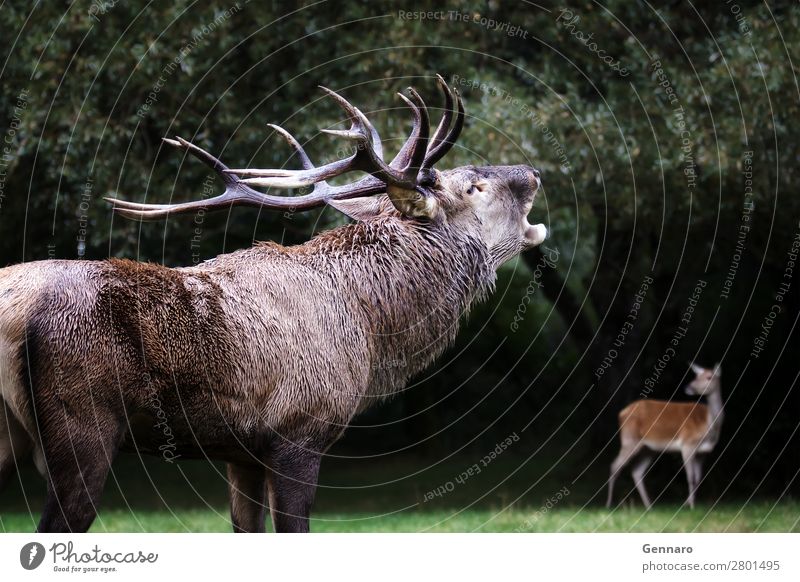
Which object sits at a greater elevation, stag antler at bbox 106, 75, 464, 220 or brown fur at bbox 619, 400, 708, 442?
stag antler at bbox 106, 75, 464, 220

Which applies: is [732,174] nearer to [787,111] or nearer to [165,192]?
[787,111]

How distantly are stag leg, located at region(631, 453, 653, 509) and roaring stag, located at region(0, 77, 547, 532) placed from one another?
6.40m

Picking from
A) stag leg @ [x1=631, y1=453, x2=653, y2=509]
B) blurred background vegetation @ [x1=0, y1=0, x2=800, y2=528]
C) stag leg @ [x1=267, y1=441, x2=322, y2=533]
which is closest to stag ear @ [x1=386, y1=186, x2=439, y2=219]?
stag leg @ [x1=267, y1=441, x2=322, y2=533]

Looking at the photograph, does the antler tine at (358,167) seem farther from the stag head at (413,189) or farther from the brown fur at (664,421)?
the brown fur at (664,421)

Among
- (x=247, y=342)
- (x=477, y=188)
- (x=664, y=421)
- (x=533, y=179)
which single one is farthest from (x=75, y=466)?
(x=664, y=421)

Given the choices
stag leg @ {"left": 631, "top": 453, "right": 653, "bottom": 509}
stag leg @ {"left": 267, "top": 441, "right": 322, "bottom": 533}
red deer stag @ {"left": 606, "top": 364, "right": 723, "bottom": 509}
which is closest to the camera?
stag leg @ {"left": 267, "top": 441, "right": 322, "bottom": 533}

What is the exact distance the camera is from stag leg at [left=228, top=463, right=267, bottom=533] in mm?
6555

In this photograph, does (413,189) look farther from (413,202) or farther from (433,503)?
(433,503)

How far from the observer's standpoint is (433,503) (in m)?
13.8

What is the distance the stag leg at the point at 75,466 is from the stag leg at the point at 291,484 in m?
0.94

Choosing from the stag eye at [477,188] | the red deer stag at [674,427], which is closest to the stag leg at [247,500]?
the stag eye at [477,188]

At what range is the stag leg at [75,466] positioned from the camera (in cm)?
539

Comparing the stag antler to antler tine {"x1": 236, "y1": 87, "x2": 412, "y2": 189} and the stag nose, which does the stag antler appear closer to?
antler tine {"x1": 236, "y1": 87, "x2": 412, "y2": 189}

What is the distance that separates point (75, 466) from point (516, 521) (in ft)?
22.0
